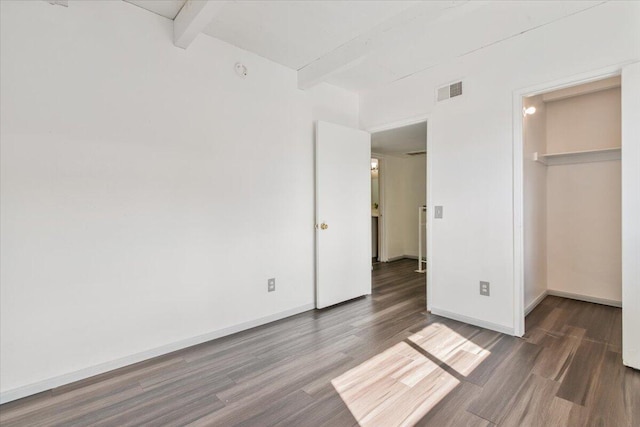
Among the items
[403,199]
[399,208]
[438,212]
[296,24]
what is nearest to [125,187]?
[296,24]

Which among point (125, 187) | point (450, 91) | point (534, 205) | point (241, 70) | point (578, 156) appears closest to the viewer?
point (125, 187)

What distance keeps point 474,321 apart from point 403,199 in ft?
12.3

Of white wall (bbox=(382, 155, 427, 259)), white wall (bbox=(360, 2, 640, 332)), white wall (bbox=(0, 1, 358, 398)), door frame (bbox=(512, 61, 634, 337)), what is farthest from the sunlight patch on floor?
white wall (bbox=(382, 155, 427, 259))

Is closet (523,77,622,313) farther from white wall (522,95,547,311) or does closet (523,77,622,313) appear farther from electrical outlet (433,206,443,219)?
electrical outlet (433,206,443,219)

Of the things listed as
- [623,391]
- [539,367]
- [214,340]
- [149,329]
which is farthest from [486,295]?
[149,329]

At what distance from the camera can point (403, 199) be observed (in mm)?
6422

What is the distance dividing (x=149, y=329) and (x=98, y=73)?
1.90m

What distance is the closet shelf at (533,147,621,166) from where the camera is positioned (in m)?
3.35

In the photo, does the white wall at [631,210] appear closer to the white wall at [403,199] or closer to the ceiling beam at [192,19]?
the ceiling beam at [192,19]

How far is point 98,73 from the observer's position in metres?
2.09

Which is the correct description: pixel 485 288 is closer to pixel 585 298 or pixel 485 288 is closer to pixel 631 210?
pixel 631 210

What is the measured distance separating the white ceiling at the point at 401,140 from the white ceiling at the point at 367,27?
2.77 feet

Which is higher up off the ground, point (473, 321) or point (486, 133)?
point (486, 133)

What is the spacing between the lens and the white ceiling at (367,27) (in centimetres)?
221
